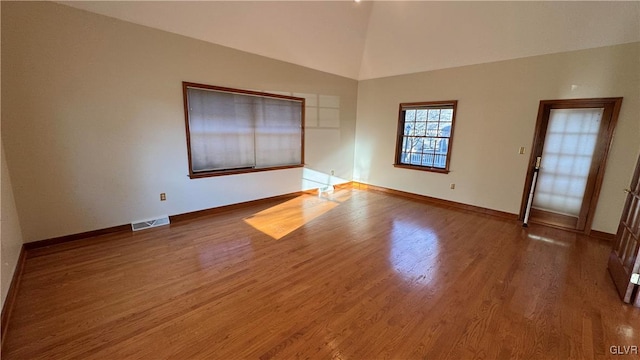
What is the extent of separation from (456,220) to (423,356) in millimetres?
3014

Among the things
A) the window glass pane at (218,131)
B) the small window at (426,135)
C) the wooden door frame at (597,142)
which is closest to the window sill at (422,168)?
the small window at (426,135)

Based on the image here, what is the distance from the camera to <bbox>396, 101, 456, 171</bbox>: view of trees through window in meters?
4.88

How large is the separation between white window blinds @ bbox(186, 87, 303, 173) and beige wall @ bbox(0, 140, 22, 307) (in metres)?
Result: 1.78

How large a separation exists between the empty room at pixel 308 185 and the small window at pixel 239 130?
1.3 inches

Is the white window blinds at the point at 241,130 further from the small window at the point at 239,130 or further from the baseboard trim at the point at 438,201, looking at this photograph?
the baseboard trim at the point at 438,201

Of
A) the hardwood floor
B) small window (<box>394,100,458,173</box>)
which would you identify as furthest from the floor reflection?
small window (<box>394,100,458,173</box>)

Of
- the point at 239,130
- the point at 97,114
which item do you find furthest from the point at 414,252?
the point at 97,114

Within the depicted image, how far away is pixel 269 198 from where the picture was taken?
16.0 ft

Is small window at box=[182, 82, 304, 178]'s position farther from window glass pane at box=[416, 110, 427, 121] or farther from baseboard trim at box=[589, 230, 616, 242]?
baseboard trim at box=[589, 230, 616, 242]

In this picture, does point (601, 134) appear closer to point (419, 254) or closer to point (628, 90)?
point (628, 90)

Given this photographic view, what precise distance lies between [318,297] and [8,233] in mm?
2817

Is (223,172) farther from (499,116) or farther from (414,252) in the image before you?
(499,116)

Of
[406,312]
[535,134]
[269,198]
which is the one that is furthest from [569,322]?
[269,198]

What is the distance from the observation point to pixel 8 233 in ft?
7.37
